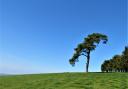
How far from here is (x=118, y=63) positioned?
491 feet

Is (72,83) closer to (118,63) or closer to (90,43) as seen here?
(90,43)

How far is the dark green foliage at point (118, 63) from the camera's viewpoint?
460 ft

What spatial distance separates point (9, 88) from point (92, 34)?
7249 centimetres

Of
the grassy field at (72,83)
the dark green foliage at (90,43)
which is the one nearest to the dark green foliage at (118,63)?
the dark green foliage at (90,43)

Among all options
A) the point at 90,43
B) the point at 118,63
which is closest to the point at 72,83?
the point at 90,43

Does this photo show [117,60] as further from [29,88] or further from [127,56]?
[29,88]

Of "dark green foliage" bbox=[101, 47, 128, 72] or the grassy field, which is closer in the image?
the grassy field

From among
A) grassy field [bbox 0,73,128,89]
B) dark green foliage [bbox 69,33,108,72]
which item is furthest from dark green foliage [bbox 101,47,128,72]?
grassy field [bbox 0,73,128,89]

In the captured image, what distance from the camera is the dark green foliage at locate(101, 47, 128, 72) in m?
140

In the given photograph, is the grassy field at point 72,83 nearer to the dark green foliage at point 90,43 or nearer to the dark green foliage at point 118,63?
the dark green foliage at point 90,43

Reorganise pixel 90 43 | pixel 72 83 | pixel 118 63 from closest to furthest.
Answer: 1. pixel 72 83
2. pixel 90 43
3. pixel 118 63

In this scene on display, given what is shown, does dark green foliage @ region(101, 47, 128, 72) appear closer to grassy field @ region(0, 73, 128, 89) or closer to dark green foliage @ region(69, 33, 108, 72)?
dark green foliage @ region(69, 33, 108, 72)

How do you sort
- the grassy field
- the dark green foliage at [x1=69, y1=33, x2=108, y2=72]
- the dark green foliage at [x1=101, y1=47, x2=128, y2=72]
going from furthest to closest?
1. the dark green foliage at [x1=101, y1=47, x2=128, y2=72]
2. the dark green foliage at [x1=69, y1=33, x2=108, y2=72]
3. the grassy field

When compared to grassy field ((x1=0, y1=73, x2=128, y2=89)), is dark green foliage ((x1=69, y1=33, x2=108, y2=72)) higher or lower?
higher
